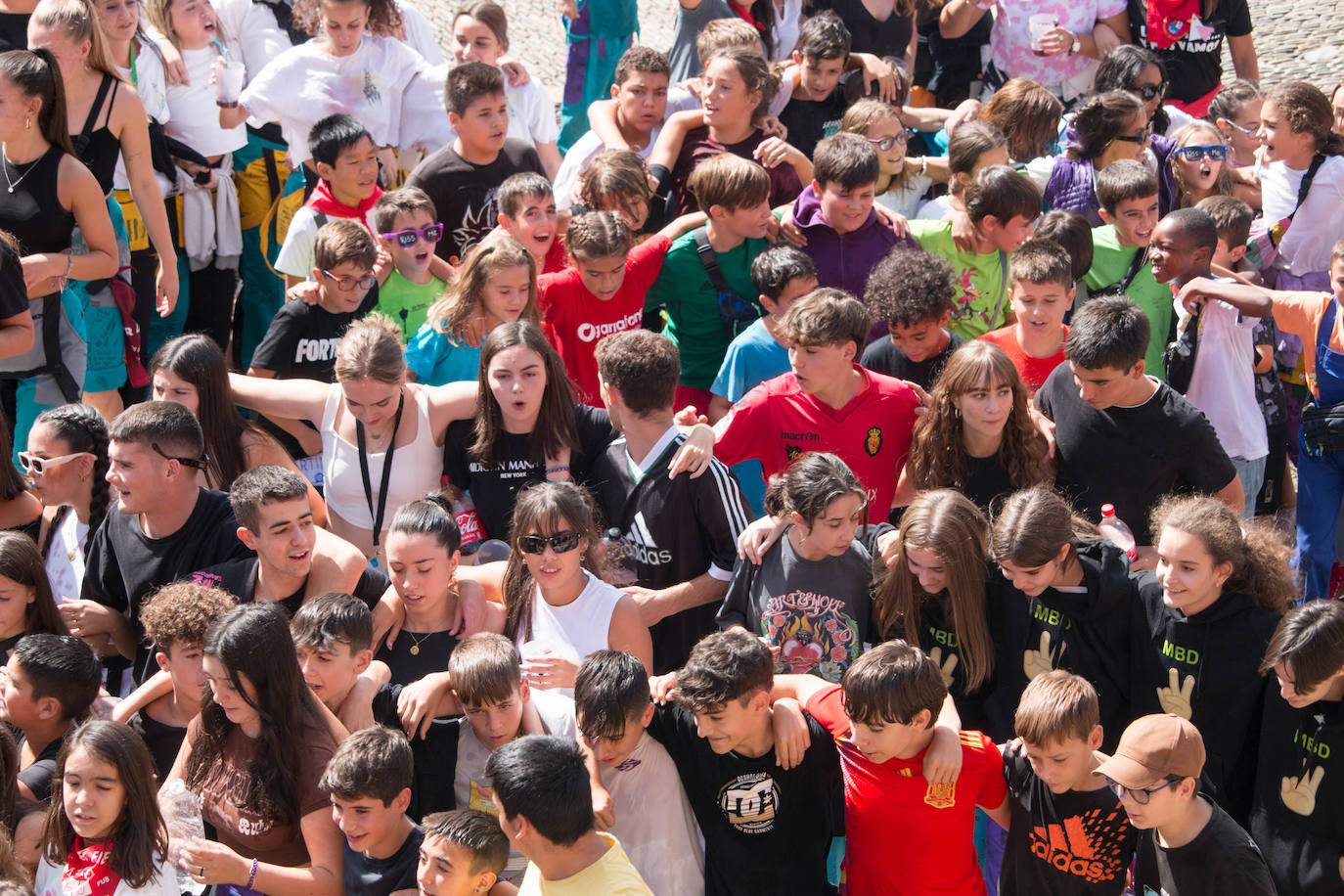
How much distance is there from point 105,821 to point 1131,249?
471 centimetres

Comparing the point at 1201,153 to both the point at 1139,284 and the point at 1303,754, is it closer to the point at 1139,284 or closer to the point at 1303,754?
the point at 1139,284

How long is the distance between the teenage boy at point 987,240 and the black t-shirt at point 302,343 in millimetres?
2584

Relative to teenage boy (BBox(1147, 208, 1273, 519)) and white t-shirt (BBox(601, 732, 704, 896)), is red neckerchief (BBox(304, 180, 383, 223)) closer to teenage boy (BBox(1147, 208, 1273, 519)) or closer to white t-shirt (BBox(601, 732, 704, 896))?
white t-shirt (BBox(601, 732, 704, 896))

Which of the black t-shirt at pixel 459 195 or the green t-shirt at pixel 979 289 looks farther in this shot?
the black t-shirt at pixel 459 195

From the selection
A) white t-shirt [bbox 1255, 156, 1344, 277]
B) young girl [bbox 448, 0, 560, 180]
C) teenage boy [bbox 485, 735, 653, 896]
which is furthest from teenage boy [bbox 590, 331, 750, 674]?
white t-shirt [bbox 1255, 156, 1344, 277]

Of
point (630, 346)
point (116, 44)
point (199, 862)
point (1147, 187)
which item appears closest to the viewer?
point (199, 862)

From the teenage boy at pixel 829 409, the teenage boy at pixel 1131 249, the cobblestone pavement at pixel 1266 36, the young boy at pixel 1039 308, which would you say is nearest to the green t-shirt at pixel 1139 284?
the teenage boy at pixel 1131 249

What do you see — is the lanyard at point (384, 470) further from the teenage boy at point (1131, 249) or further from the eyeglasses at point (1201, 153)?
the eyeglasses at point (1201, 153)

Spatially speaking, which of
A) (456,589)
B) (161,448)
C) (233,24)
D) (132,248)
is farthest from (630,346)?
(233,24)

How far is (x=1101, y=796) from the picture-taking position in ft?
11.9

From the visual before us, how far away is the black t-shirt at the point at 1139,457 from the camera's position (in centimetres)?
451

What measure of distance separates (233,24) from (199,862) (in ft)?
17.6

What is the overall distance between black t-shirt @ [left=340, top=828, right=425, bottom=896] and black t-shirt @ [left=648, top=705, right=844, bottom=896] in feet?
2.46

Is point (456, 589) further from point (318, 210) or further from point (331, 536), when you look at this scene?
point (318, 210)
